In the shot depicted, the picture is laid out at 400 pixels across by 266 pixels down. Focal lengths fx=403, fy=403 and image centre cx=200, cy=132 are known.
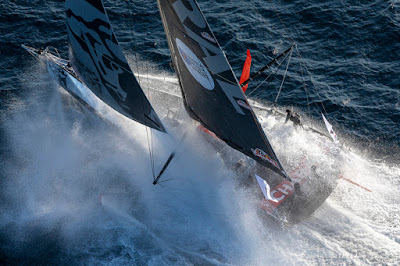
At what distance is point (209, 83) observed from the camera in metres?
14.1

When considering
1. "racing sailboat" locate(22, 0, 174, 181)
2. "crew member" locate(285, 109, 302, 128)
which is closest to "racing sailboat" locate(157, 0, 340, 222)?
"racing sailboat" locate(22, 0, 174, 181)

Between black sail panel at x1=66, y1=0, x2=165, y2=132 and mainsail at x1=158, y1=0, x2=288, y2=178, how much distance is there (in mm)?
1895

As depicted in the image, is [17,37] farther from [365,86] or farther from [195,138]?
[365,86]

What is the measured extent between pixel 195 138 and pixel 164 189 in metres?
2.88

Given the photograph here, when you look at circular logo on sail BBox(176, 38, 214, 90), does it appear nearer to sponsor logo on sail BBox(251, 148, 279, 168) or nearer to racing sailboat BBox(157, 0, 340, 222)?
racing sailboat BBox(157, 0, 340, 222)

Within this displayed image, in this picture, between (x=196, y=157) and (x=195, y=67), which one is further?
(x=196, y=157)

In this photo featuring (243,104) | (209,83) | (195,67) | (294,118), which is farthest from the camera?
(294,118)

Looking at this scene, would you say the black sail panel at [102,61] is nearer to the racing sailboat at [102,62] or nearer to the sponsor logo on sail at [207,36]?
the racing sailboat at [102,62]

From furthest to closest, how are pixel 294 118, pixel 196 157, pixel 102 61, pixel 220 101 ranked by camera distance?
pixel 294 118, pixel 196 157, pixel 102 61, pixel 220 101

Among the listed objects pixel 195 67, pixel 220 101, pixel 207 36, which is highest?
pixel 207 36

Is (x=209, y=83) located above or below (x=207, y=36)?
below

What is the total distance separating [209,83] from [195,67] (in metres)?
0.78

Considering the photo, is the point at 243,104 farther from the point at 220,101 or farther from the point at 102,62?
the point at 102,62

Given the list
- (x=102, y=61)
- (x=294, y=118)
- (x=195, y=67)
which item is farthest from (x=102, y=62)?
(x=294, y=118)
